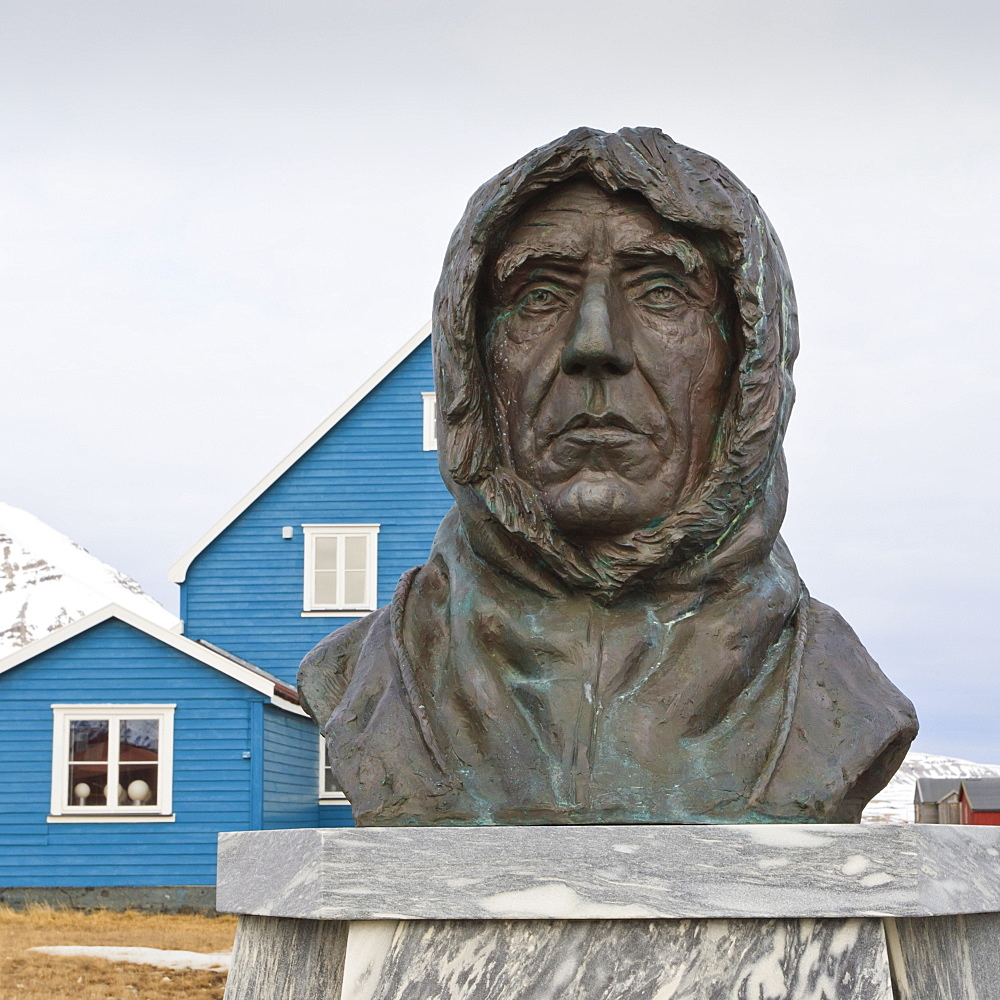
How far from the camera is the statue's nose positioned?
3227 mm

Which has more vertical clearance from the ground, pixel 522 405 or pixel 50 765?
pixel 522 405

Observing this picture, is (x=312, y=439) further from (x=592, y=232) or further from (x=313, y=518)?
(x=592, y=232)

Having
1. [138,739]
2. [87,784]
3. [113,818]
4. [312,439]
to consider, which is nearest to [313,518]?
[312,439]

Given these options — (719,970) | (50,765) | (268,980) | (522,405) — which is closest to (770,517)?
(522,405)

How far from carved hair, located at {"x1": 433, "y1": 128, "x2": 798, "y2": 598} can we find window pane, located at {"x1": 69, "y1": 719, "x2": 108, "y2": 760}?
12649 mm

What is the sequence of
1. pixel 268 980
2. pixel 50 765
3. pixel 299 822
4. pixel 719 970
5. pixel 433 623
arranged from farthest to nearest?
pixel 299 822 < pixel 50 765 < pixel 433 623 < pixel 268 980 < pixel 719 970

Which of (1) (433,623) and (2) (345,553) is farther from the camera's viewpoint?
Result: (2) (345,553)

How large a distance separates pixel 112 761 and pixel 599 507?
42.4 ft

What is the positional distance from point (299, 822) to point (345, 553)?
316 cm

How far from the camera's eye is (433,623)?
3.58m

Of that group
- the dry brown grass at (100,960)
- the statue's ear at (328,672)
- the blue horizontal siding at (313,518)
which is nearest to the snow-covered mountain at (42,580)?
the blue horizontal siding at (313,518)

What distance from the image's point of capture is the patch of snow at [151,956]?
965cm

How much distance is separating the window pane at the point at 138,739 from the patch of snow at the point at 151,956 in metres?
4.30

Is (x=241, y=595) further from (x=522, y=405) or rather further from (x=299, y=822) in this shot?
(x=522, y=405)
